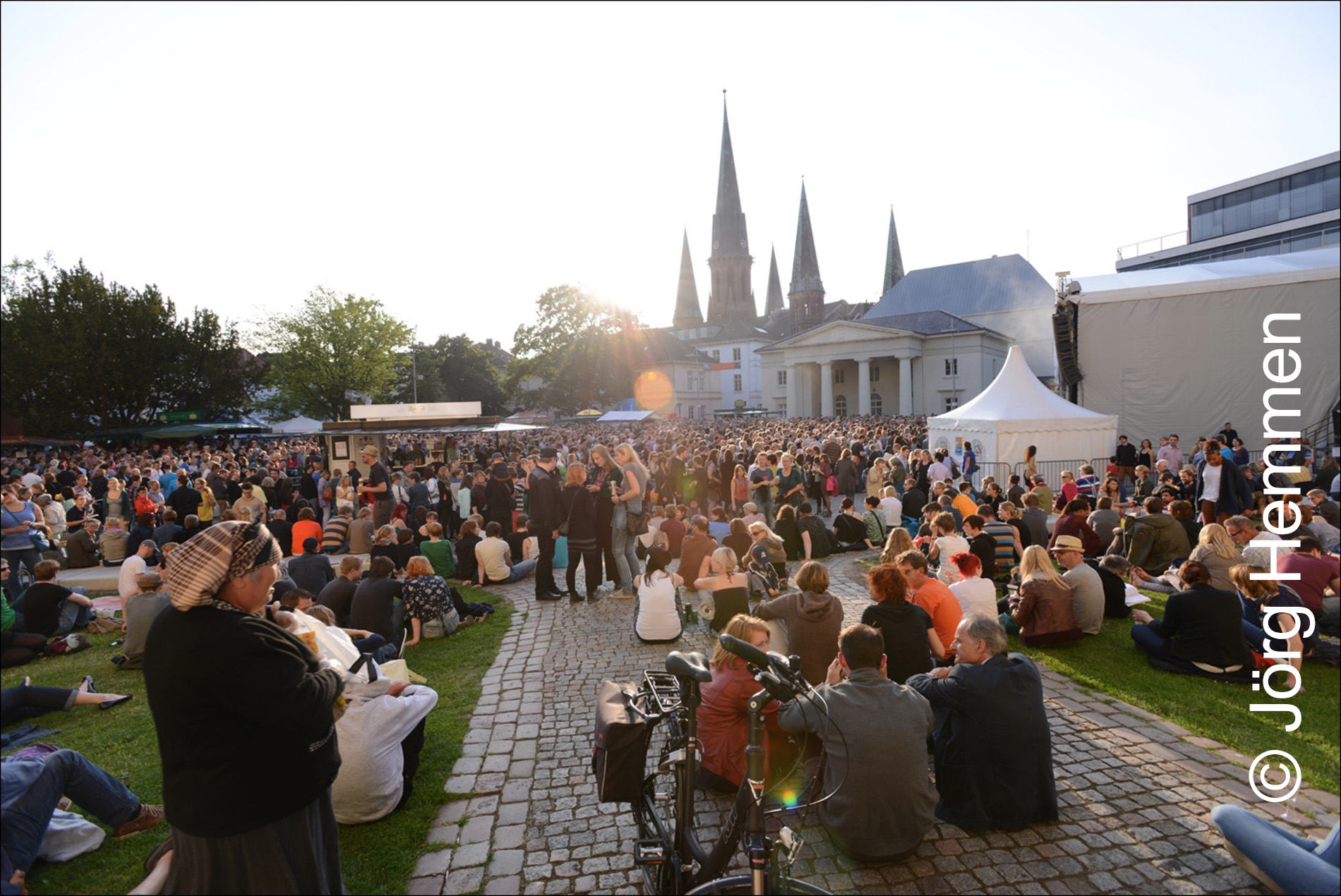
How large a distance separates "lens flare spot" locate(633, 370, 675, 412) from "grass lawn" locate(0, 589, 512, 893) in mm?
60184

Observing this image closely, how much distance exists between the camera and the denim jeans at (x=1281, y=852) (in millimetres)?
2428

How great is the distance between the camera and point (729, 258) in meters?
92.6

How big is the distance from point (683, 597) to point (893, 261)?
93414mm

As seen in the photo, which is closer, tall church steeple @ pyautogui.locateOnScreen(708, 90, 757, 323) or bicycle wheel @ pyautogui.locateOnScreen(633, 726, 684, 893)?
bicycle wheel @ pyautogui.locateOnScreen(633, 726, 684, 893)

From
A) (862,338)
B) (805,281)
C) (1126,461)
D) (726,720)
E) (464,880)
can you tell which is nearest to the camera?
(464,880)

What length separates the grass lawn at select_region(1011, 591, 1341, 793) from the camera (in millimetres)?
2307

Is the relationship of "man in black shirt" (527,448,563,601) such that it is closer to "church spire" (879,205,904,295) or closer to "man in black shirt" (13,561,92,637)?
"man in black shirt" (13,561,92,637)

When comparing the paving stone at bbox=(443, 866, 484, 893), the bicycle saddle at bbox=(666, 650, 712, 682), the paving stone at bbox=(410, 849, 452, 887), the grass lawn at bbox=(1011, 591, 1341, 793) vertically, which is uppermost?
the bicycle saddle at bbox=(666, 650, 712, 682)

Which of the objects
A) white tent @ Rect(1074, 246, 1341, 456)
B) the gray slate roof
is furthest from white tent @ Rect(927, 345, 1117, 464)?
the gray slate roof

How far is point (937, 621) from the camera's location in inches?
219

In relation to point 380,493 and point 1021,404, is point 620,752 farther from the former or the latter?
point 1021,404

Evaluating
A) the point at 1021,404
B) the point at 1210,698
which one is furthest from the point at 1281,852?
the point at 1021,404

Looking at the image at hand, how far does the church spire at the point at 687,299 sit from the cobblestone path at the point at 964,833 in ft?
321

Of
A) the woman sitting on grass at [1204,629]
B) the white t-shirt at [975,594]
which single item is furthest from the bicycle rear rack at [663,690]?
the woman sitting on grass at [1204,629]
